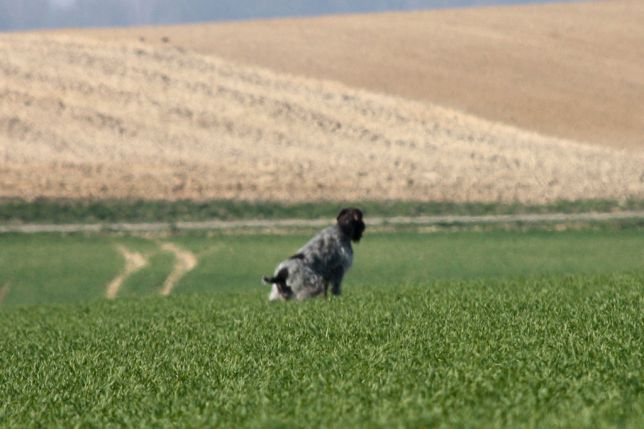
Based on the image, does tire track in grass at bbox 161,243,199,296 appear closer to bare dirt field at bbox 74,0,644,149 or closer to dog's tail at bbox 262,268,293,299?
dog's tail at bbox 262,268,293,299

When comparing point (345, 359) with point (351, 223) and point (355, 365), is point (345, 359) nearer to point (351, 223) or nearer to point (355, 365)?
point (355, 365)

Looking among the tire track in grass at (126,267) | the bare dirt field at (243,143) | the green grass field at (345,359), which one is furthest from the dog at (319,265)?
the bare dirt field at (243,143)

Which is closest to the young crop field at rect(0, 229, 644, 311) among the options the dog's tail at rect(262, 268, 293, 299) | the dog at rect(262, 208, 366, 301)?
the dog at rect(262, 208, 366, 301)

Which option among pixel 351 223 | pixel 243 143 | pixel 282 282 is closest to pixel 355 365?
pixel 282 282

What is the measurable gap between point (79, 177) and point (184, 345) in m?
32.6

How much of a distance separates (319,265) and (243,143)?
3120cm

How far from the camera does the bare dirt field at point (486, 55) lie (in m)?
53.7

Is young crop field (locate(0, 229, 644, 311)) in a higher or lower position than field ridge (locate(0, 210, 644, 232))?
higher

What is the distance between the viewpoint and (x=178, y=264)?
91.8 ft

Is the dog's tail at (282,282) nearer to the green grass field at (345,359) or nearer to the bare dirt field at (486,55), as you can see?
the green grass field at (345,359)

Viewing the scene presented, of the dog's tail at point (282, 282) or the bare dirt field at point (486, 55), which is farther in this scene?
the bare dirt field at point (486, 55)

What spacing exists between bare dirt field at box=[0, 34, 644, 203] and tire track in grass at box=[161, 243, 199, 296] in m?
10.3

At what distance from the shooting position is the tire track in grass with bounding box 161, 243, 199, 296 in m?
26.1

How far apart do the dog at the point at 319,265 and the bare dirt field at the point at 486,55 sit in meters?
32.7
